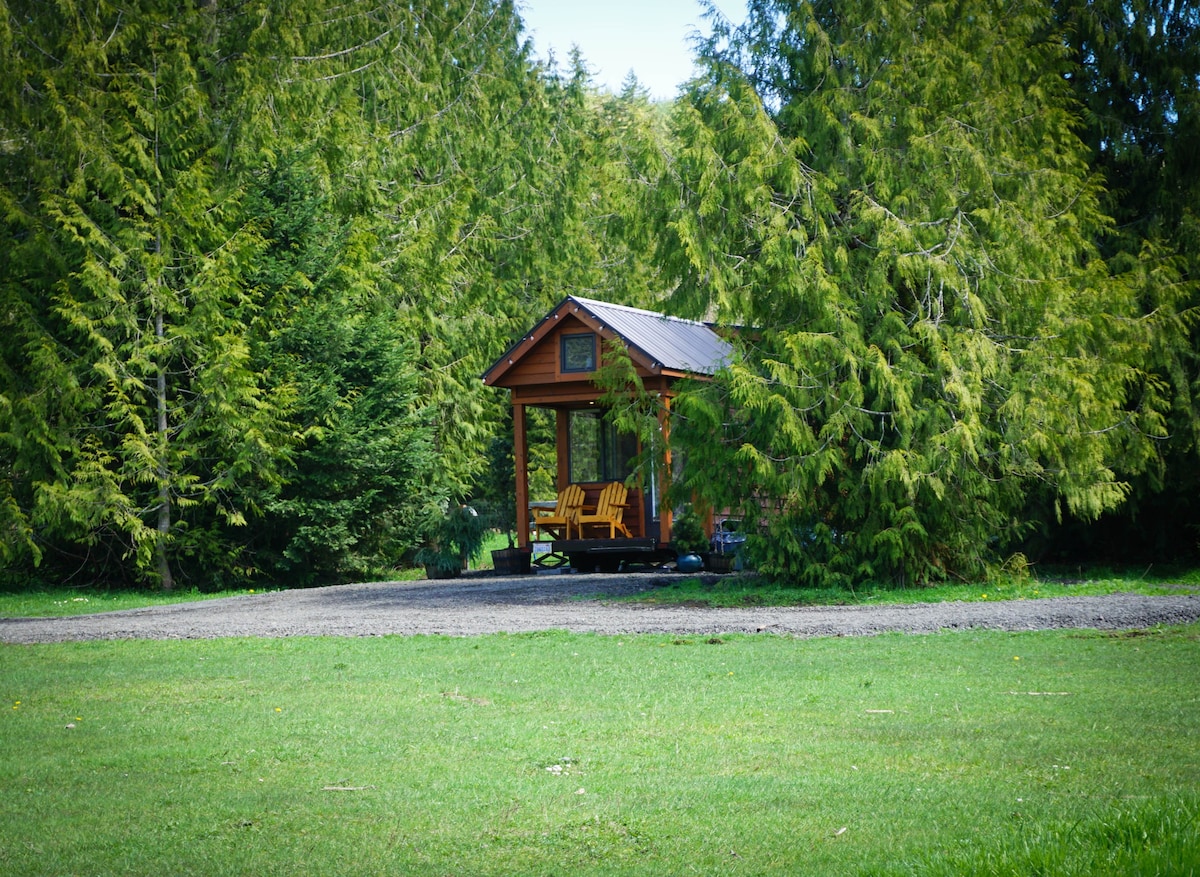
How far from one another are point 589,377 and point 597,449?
8.78 feet

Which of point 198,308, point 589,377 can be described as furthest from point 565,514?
point 198,308

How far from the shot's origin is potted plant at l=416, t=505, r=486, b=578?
22766 millimetres

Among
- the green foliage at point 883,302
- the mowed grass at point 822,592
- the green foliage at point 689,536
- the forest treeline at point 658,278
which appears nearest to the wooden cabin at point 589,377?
the green foliage at point 689,536

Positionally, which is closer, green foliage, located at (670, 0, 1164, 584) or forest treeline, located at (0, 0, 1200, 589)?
green foliage, located at (670, 0, 1164, 584)

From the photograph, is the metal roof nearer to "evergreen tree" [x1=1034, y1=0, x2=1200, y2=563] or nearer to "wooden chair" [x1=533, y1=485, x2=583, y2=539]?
"wooden chair" [x1=533, y1=485, x2=583, y2=539]

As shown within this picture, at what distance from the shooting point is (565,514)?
22672 mm

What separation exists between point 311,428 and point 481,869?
16675 millimetres

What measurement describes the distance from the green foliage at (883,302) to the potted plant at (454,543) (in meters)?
7.82

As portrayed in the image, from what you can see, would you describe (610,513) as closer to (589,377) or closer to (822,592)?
(589,377)

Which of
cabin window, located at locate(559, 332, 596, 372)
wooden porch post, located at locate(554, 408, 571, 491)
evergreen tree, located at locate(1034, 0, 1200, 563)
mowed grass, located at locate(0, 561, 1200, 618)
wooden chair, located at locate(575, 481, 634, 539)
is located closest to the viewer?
mowed grass, located at locate(0, 561, 1200, 618)

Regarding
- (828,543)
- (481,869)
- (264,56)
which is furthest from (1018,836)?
(264,56)

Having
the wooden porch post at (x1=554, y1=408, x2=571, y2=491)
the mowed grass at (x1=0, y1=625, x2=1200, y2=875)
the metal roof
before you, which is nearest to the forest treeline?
the wooden porch post at (x1=554, y1=408, x2=571, y2=491)

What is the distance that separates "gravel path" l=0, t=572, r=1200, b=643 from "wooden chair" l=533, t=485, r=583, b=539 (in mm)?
5118

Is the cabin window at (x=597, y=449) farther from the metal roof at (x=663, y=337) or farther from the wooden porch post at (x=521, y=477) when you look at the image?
the metal roof at (x=663, y=337)
